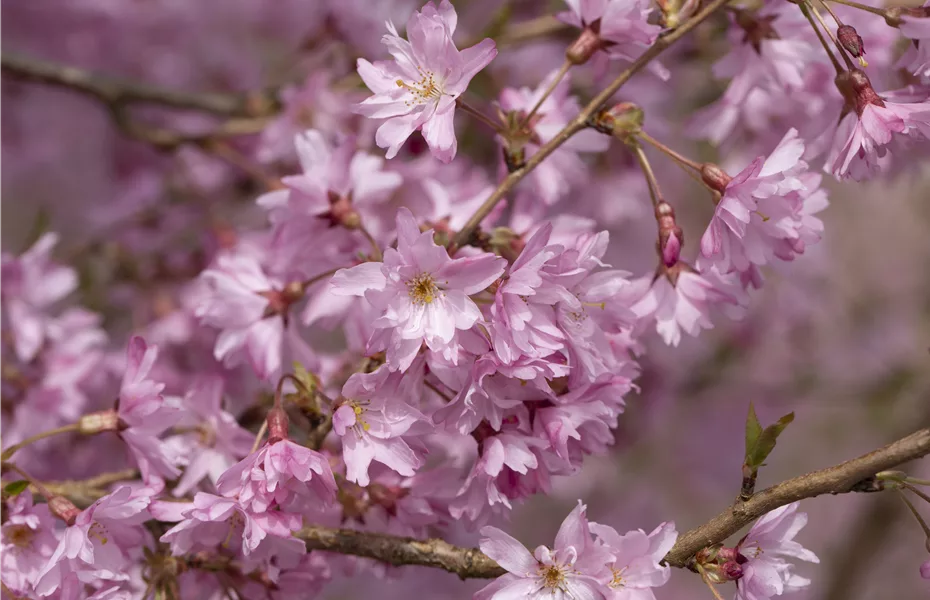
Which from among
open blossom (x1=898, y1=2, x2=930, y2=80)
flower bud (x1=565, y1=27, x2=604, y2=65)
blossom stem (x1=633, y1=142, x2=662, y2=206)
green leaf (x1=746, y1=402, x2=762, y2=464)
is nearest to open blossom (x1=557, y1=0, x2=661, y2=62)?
flower bud (x1=565, y1=27, x2=604, y2=65)

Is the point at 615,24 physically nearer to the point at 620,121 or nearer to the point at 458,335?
the point at 620,121

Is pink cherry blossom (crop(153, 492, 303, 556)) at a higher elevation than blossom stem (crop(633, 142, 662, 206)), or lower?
lower

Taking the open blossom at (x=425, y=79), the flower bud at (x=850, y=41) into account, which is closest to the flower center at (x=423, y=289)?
the open blossom at (x=425, y=79)

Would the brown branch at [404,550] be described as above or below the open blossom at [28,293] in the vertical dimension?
above

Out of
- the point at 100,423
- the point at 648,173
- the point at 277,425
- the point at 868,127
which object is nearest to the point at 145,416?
the point at 100,423

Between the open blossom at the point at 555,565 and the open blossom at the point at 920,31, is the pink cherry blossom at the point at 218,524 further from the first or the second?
the open blossom at the point at 920,31

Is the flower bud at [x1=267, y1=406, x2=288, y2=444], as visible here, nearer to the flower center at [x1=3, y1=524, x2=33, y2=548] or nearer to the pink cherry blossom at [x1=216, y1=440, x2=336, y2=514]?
the pink cherry blossom at [x1=216, y1=440, x2=336, y2=514]

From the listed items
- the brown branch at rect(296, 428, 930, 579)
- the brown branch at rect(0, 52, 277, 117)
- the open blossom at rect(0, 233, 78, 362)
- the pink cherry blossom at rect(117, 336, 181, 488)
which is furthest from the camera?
the brown branch at rect(0, 52, 277, 117)
